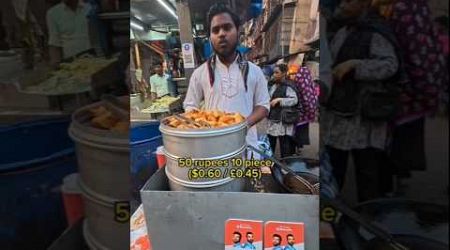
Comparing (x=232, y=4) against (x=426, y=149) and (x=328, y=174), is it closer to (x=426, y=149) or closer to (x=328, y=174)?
(x=328, y=174)

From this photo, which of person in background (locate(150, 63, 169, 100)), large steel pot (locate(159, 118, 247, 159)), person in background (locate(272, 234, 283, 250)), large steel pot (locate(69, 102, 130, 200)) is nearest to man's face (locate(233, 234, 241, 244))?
person in background (locate(272, 234, 283, 250))

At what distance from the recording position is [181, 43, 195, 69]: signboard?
1.28 m

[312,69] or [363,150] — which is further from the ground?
[312,69]

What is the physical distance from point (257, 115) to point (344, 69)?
30 centimetres

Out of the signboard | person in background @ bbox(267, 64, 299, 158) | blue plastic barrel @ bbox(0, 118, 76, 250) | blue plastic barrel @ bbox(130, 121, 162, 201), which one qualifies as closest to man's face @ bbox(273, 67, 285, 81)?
person in background @ bbox(267, 64, 299, 158)

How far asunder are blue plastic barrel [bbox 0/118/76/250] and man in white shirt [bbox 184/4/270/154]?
1.40 ft

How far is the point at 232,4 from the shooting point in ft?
4.09

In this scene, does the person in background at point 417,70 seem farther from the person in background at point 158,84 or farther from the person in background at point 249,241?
the person in background at point 158,84

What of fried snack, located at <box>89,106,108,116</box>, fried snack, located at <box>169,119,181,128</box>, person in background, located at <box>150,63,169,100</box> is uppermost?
person in background, located at <box>150,63,169,100</box>

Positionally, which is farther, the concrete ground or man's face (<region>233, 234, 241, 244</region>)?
man's face (<region>233, 234, 241, 244</region>)

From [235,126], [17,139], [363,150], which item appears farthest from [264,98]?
[17,139]

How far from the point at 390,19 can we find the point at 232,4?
462 millimetres

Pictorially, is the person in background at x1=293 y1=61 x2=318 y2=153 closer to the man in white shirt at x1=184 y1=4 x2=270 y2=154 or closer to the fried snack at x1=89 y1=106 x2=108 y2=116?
the man in white shirt at x1=184 y1=4 x2=270 y2=154

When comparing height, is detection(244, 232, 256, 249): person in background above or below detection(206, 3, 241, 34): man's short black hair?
below
